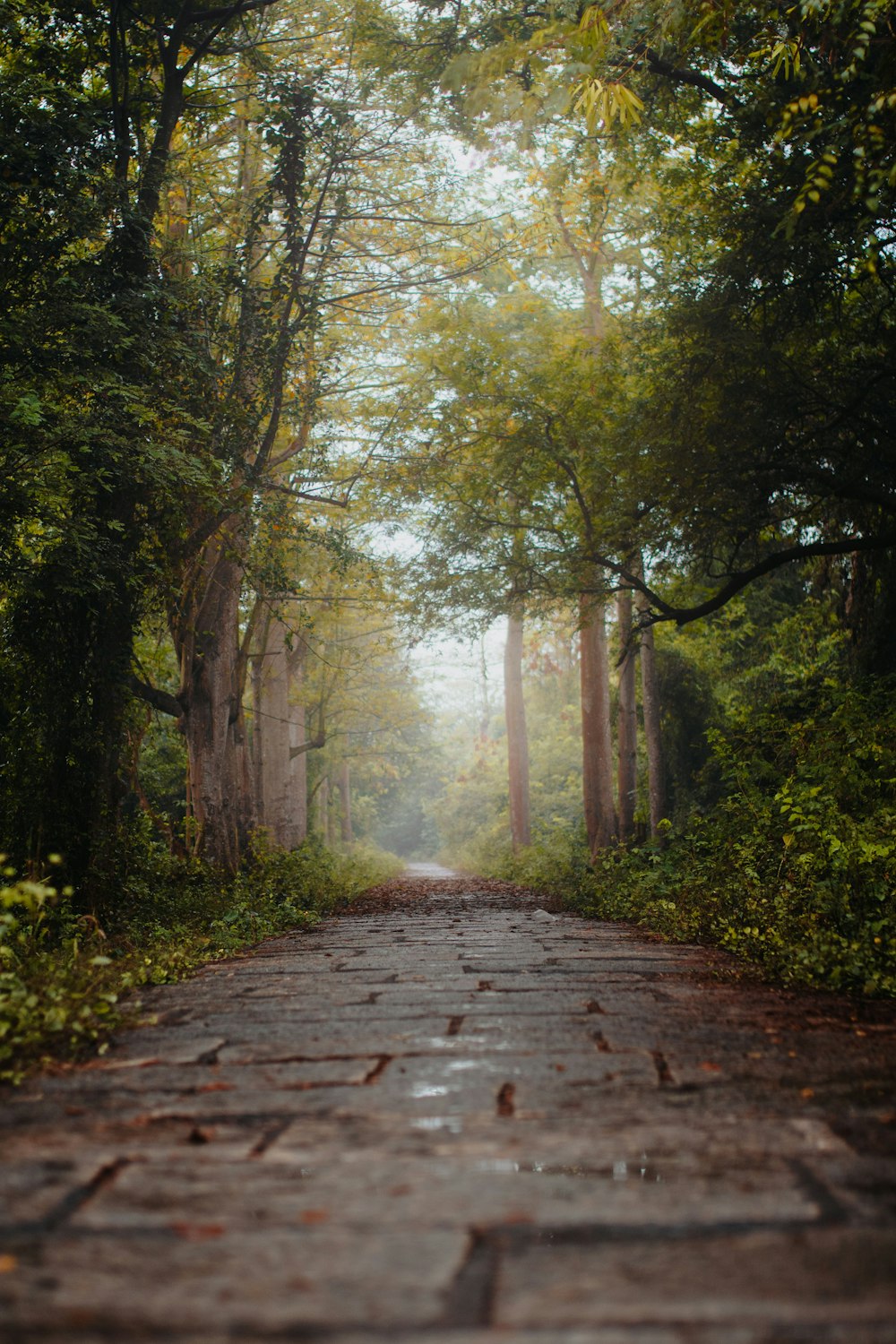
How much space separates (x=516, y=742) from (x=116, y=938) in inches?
701

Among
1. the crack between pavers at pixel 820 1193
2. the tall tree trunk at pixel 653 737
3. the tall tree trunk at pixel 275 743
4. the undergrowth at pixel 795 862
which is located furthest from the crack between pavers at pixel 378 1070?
the tall tree trunk at pixel 275 743

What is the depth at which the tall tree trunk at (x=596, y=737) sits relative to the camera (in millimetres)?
15031

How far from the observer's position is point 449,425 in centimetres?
1210

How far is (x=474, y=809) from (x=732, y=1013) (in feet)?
121

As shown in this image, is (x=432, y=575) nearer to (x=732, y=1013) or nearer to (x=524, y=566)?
(x=524, y=566)

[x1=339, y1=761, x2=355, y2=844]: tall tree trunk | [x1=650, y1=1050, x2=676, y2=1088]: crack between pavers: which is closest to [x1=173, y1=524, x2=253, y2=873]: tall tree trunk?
[x1=650, y1=1050, x2=676, y2=1088]: crack between pavers

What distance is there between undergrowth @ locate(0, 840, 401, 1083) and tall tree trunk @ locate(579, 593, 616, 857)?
4.62 meters

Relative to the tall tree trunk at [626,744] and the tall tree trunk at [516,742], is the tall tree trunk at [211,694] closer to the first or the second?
the tall tree trunk at [626,744]

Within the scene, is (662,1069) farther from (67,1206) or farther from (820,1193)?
(67,1206)

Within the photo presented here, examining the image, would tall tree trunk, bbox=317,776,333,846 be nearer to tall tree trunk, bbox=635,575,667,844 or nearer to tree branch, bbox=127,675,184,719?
tall tree trunk, bbox=635,575,667,844

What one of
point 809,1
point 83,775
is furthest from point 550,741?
point 809,1

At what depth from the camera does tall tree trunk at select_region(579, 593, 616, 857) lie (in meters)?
15.0

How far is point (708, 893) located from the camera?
7.33m

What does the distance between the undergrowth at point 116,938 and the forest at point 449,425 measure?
0.04 m
